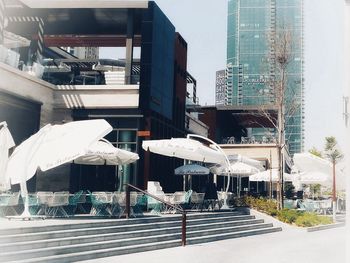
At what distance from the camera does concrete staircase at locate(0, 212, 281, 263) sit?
670 cm

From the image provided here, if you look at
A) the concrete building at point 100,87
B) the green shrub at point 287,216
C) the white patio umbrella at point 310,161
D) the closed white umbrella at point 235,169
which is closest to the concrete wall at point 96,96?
the concrete building at point 100,87

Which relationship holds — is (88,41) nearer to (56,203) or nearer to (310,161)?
(56,203)

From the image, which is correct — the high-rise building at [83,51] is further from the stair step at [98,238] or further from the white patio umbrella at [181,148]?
the stair step at [98,238]

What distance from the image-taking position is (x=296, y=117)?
417 cm

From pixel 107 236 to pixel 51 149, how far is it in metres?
2.08

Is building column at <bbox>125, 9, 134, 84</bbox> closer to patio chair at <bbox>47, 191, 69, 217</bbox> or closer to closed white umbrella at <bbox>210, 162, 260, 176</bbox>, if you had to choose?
closed white umbrella at <bbox>210, 162, 260, 176</bbox>

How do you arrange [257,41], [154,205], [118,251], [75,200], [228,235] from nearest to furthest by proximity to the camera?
[257,41] → [118,251] → [75,200] → [228,235] → [154,205]

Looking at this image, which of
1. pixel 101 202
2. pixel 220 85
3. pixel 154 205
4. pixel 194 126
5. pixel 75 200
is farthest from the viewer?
pixel 194 126

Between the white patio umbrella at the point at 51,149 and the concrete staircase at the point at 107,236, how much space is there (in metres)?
1.38

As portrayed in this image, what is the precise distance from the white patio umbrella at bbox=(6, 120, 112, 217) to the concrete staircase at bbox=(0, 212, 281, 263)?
1.38m

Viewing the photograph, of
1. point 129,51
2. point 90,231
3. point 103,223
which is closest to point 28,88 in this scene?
point 129,51

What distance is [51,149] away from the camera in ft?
29.3

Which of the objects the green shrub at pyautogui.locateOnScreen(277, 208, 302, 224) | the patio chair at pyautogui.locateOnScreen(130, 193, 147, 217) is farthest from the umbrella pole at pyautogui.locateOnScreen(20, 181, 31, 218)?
the green shrub at pyautogui.locateOnScreen(277, 208, 302, 224)

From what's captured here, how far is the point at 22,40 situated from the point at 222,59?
1146cm
